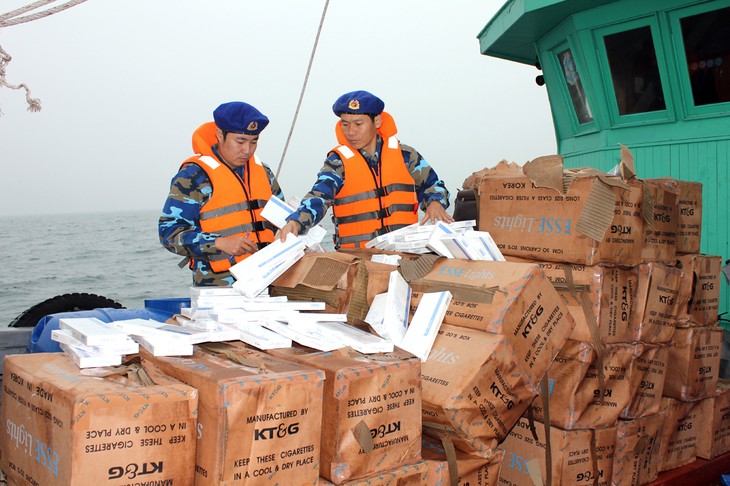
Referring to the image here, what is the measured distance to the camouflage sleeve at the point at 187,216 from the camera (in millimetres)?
3914

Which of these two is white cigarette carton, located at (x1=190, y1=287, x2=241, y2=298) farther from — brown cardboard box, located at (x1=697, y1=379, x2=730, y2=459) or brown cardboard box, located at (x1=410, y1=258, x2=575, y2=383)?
brown cardboard box, located at (x1=697, y1=379, x2=730, y2=459)

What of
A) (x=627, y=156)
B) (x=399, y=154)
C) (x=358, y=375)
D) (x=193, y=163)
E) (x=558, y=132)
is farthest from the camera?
(x=558, y=132)

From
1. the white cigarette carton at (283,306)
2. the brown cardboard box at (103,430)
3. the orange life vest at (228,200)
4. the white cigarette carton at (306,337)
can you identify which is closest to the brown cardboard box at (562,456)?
the white cigarette carton at (283,306)

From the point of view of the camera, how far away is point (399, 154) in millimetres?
4922

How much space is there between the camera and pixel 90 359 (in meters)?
2.46

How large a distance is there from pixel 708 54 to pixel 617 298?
4.36 meters

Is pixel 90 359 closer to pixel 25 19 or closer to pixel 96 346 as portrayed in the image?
pixel 96 346

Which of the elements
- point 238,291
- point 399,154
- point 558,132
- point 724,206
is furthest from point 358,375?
point 558,132

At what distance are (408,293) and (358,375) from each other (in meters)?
0.97

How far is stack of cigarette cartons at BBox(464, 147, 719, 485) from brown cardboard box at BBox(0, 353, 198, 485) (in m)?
2.15

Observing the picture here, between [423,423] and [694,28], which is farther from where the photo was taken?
[694,28]

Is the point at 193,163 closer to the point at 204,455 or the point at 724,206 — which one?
the point at 204,455

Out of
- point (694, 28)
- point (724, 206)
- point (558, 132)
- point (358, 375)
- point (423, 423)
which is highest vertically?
point (694, 28)

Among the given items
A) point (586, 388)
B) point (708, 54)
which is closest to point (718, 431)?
point (586, 388)
